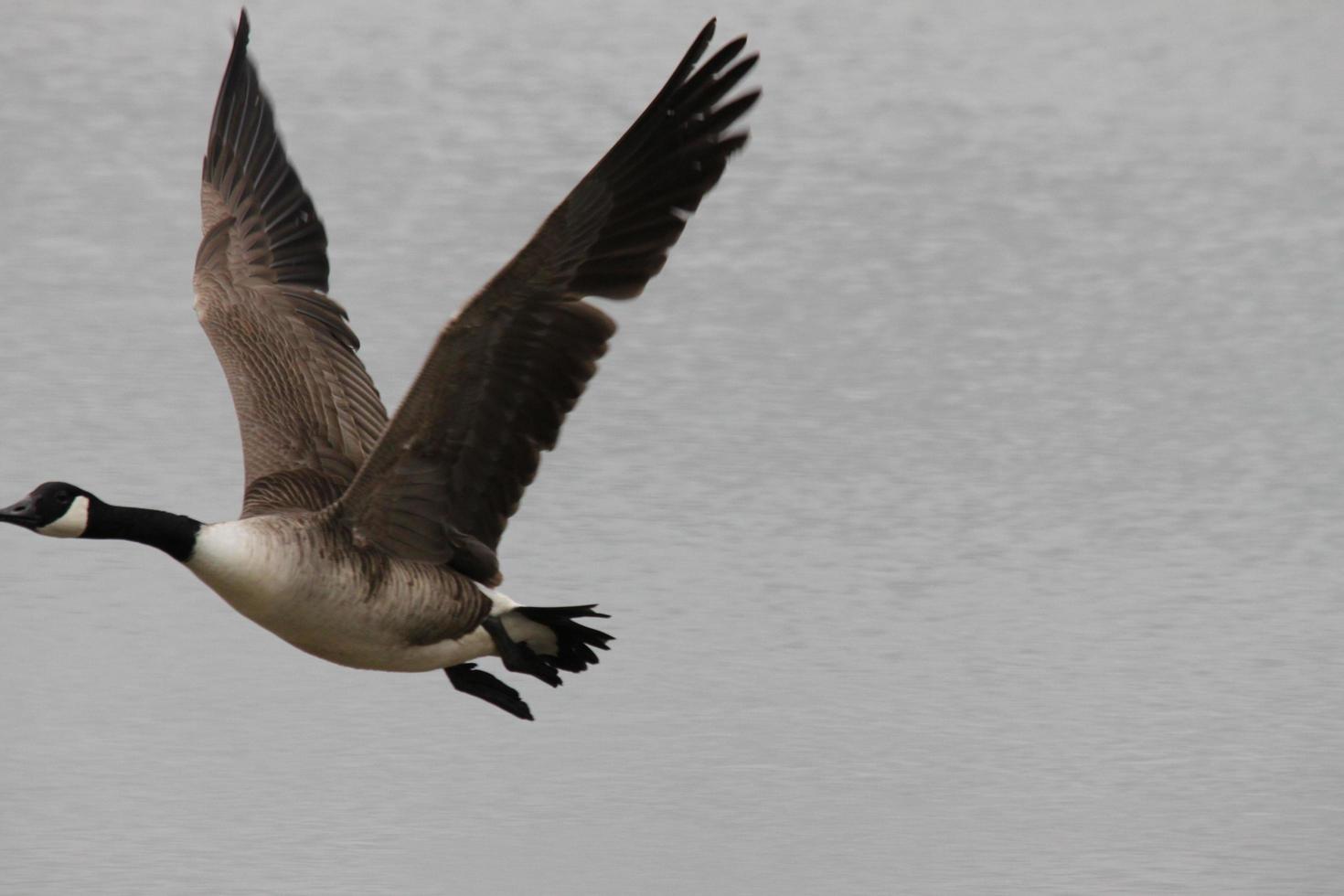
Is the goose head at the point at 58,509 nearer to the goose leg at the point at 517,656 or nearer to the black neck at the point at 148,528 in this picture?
the black neck at the point at 148,528

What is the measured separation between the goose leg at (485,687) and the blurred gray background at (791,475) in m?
0.46

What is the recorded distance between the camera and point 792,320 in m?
10.6

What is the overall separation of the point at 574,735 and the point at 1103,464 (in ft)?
9.64

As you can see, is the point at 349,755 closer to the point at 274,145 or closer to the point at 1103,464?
the point at 274,145

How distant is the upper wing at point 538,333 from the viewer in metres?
A: 5.36

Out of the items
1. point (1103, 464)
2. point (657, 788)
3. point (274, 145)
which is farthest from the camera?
point (1103, 464)

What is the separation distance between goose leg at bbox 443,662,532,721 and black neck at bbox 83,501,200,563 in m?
1.01

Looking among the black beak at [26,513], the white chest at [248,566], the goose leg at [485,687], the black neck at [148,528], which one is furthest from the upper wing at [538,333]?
the black beak at [26,513]

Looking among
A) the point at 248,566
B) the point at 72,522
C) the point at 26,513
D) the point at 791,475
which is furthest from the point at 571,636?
the point at 791,475

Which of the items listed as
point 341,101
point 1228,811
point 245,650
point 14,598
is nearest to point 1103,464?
point 1228,811

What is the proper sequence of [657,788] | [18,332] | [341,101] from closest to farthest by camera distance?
[657,788], [18,332], [341,101]

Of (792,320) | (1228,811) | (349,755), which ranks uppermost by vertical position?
(792,320)

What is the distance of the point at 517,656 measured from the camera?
6.18 metres

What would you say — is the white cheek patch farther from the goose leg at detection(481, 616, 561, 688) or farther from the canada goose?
the goose leg at detection(481, 616, 561, 688)
